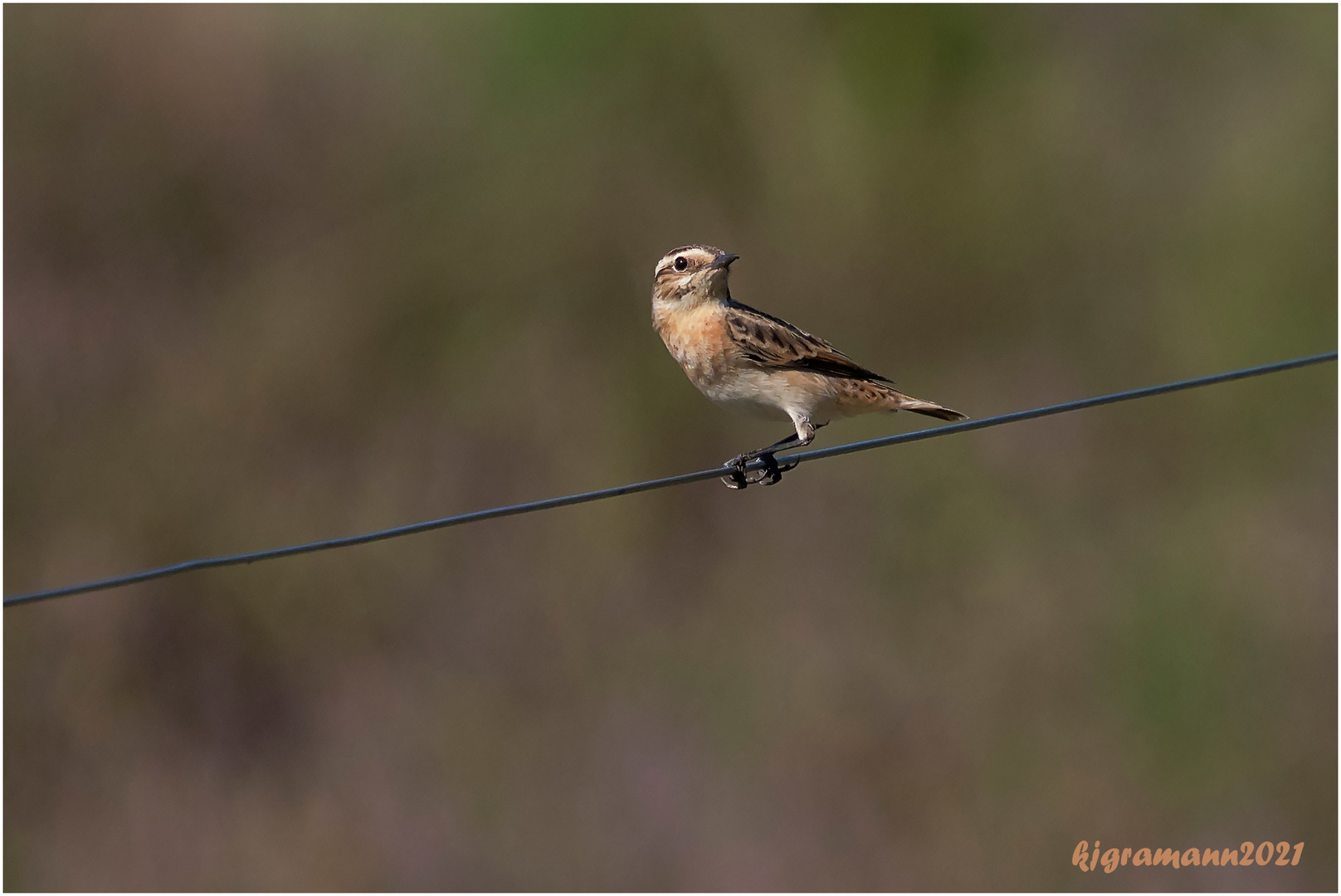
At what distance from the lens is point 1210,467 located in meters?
13.8

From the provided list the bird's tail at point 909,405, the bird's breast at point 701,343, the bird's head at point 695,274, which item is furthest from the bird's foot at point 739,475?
the bird's head at point 695,274

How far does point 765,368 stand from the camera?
7543mm

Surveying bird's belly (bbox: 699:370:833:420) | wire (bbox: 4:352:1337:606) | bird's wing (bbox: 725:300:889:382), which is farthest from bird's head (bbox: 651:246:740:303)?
wire (bbox: 4:352:1337:606)

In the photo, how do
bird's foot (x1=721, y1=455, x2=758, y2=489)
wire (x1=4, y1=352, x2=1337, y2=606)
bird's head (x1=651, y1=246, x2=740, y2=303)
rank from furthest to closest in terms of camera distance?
bird's head (x1=651, y1=246, x2=740, y2=303)
bird's foot (x1=721, y1=455, x2=758, y2=489)
wire (x1=4, y1=352, x2=1337, y2=606)

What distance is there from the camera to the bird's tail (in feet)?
24.9

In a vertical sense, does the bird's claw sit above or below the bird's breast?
below

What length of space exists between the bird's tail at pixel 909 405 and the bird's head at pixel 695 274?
1152mm

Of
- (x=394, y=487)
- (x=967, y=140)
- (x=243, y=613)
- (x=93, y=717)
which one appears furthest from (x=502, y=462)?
(x=967, y=140)

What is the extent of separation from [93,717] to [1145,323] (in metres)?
11.9

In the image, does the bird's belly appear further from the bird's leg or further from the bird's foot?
the bird's foot

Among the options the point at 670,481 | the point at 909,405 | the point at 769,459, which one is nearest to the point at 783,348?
the point at 769,459

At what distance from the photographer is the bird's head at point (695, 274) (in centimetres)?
783

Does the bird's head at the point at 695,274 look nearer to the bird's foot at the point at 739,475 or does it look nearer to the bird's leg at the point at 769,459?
the bird's leg at the point at 769,459

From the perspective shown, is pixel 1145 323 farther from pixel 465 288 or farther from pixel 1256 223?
pixel 465 288
